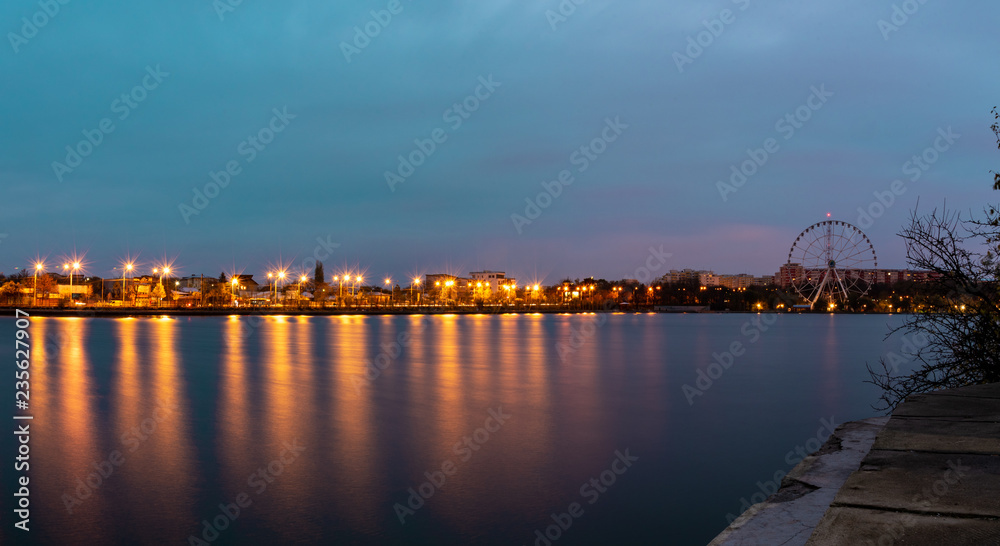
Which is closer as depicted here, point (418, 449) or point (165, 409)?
point (418, 449)

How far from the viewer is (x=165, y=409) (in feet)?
49.3

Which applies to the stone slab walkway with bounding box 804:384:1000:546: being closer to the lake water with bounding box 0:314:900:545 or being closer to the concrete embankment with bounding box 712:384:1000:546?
the concrete embankment with bounding box 712:384:1000:546

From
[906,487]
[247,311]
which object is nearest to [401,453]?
[906,487]

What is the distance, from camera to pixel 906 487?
3783mm

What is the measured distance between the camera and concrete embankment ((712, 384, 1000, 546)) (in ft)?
10.3

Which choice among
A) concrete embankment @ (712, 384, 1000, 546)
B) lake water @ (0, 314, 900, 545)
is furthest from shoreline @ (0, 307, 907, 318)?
concrete embankment @ (712, 384, 1000, 546)

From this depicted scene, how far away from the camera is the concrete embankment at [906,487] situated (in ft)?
10.3

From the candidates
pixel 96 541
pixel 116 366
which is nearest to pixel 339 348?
pixel 116 366

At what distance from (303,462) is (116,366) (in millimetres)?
18979

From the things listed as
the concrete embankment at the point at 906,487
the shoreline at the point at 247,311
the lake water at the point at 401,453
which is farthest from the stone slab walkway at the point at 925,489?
the shoreline at the point at 247,311

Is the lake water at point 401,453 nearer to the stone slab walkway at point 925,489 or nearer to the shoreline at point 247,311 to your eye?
the stone slab walkway at point 925,489

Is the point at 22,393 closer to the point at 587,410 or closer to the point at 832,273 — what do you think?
the point at 587,410

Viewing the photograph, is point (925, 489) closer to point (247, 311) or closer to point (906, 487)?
point (906, 487)

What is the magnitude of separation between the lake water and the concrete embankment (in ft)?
6.00
